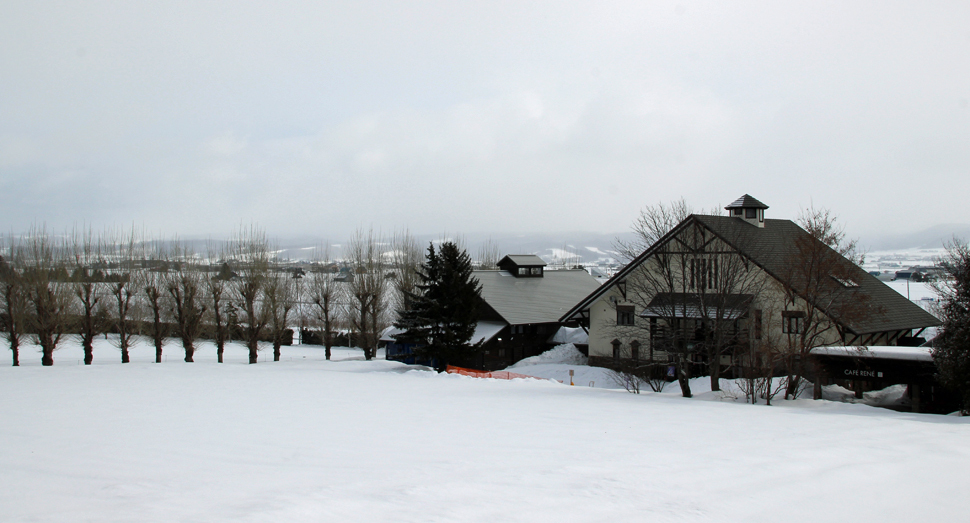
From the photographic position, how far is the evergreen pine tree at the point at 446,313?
32.8 m

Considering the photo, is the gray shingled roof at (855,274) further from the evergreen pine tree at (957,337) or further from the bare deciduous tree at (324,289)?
the bare deciduous tree at (324,289)

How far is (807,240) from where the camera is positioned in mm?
21078

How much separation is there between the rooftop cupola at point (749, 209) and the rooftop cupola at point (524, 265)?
19007mm

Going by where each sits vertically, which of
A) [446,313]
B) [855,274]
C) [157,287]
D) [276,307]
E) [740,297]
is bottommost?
[446,313]

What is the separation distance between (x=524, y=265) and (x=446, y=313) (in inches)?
681

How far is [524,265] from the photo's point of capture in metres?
49.1

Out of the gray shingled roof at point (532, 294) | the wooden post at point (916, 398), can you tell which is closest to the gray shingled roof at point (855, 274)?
the wooden post at point (916, 398)

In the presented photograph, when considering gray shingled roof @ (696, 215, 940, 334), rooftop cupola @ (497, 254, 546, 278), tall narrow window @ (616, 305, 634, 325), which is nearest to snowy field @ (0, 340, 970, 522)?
gray shingled roof @ (696, 215, 940, 334)

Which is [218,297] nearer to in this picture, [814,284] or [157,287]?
[157,287]

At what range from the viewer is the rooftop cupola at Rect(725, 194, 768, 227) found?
33.1 meters

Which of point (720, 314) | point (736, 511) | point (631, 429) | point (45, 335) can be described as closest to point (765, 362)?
point (720, 314)

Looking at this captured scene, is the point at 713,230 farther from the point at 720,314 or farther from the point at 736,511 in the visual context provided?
the point at 736,511

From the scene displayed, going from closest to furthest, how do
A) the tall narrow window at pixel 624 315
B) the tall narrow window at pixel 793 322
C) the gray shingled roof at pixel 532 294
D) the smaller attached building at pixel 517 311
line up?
the tall narrow window at pixel 793 322 → the tall narrow window at pixel 624 315 → the smaller attached building at pixel 517 311 → the gray shingled roof at pixel 532 294

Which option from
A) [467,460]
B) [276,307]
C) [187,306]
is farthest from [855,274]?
[187,306]
